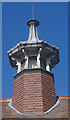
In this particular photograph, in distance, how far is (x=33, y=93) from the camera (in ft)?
53.3

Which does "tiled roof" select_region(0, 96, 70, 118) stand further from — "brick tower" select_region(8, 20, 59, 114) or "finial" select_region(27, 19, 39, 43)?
"finial" select_region(27, 19, 39, 43)

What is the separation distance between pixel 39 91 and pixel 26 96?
926 millimetres

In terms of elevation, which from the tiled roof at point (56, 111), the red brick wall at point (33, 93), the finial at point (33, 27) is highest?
the finial at point (33, 27)

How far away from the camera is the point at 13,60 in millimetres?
19703

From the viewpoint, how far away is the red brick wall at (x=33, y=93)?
Answer: 1548 cm

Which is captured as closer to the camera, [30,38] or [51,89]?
[51,89]

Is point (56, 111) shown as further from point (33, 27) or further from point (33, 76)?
point (33, 27)

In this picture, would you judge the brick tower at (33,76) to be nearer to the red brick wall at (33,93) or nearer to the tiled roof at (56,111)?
the red brick wall at (33,93)

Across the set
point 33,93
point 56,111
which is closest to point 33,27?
point 33,93

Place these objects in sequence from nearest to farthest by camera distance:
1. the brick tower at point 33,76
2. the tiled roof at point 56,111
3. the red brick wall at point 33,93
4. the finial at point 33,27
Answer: the tiled roof at point 56,111 < the red brick wall at point 33,93 < the brick tower at point 33,76 < the finial at point 33,27

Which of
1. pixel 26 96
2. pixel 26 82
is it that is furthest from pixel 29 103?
pixel 26 82

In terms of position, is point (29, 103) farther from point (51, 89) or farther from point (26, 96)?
point (51, 89)

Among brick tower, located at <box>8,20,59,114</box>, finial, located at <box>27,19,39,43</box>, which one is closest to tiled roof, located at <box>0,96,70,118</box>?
brick tower, located at <box>8,20,59,114</box>

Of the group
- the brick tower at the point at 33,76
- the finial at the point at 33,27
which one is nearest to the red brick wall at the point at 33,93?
the brick tower at the point at 33,76
